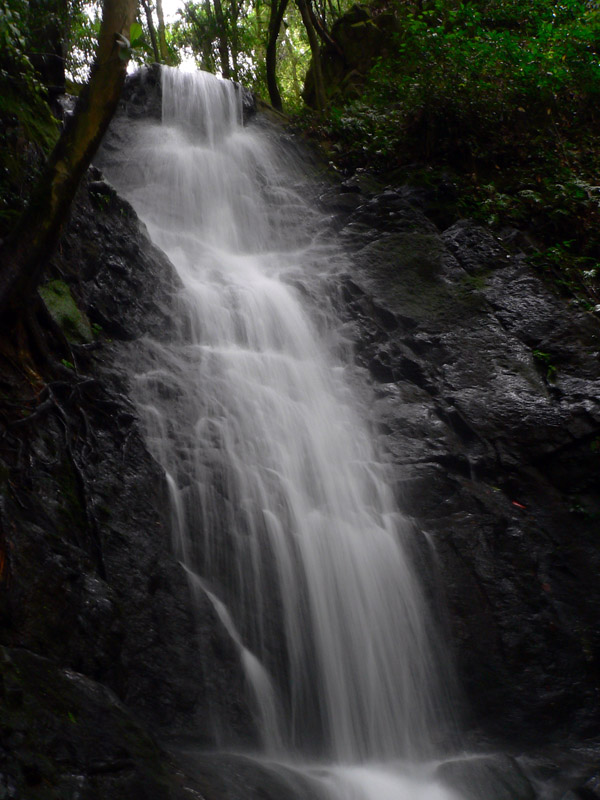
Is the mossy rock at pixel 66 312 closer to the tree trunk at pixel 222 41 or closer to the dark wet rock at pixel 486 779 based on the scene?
the dark wet rock at pixel 486 779

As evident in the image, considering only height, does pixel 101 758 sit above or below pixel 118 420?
below

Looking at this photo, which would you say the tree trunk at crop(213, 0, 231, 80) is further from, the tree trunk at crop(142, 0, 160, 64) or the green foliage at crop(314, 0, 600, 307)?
the green foliage at crop(314, 0, 600, 307)

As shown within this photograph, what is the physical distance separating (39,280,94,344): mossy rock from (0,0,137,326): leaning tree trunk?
1.07 m

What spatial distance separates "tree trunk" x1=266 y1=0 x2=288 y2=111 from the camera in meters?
14.2

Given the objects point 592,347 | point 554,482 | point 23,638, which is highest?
point 592,347

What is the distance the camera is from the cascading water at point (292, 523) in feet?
15.4

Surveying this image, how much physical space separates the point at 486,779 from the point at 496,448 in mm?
3085

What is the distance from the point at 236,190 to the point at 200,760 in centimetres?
900

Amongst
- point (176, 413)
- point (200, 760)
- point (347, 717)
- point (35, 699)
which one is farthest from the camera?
point (176, 413)

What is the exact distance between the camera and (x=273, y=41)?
14469 millimetres

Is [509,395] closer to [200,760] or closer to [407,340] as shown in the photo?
[407,340]

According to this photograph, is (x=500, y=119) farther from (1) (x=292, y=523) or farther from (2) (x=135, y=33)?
(1) (x=292, y=523)

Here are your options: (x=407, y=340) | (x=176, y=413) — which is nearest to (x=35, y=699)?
(x=176, y=413)

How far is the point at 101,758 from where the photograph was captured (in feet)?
9.78
